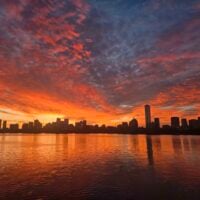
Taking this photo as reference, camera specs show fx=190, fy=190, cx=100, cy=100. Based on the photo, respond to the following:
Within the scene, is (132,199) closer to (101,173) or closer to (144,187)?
(144,187)

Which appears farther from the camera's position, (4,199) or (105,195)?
(105,195)

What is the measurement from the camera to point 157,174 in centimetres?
3903

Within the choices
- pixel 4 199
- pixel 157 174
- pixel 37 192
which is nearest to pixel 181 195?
pixel 157 174

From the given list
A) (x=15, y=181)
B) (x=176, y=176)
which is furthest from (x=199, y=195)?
(x=15, y=181)

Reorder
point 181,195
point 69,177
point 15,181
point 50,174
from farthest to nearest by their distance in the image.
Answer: point 50,174 → point 69,177 → point 15,181 → point 181,195

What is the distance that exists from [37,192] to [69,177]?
945 cm

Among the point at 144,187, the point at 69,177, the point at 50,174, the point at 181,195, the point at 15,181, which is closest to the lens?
the point at 181,195

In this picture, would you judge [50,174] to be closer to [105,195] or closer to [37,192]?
[37,192]

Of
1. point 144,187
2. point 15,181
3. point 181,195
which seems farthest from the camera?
point 15,181

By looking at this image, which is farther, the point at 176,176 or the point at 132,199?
the point at 176,176

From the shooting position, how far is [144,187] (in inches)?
1194

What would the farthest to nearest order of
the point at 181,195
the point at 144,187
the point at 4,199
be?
the point at 144,187 < the point at 181,195 < the point at 4,199

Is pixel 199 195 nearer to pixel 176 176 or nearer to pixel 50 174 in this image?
pixel 176 176

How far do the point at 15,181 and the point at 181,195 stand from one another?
26.8m
